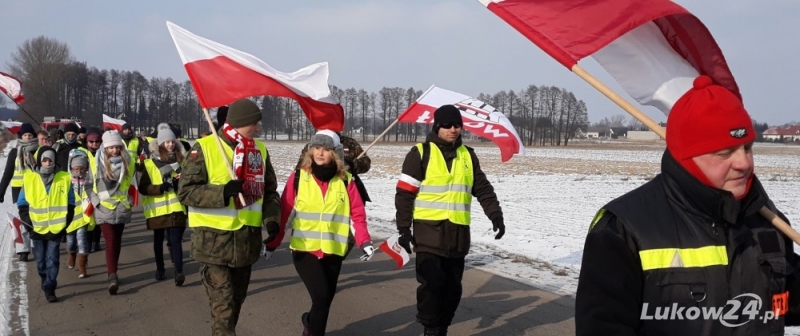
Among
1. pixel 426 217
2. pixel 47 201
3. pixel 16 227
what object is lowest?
pixel 16 227

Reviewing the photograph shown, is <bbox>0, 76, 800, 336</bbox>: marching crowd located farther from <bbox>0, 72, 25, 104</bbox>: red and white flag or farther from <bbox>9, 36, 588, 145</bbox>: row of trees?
<bbox>9, 36, 588, 145</bbox>: row of trees

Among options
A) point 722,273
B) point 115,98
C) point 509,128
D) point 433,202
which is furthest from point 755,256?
point 115,98

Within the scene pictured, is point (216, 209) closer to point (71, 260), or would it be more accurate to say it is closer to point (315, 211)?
point (315, 211)

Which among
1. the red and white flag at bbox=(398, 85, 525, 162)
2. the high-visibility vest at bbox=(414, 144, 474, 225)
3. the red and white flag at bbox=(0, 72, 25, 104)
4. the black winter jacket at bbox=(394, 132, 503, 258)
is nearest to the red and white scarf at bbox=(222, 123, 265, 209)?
the black winter jacket at bbox=(394, 132, 503, 258)

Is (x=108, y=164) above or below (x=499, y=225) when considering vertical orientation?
above

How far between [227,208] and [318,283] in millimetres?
879

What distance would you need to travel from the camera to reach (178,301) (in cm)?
715

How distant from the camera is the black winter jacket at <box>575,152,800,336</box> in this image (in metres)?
2.03

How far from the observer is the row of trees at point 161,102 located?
65225 mm

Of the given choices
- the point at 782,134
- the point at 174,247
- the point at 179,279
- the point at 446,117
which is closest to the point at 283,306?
the point at 179,279

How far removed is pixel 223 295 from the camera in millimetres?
4848

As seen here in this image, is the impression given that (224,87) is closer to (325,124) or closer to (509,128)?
(325,124)

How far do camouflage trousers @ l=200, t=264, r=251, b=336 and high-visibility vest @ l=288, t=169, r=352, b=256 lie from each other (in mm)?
511

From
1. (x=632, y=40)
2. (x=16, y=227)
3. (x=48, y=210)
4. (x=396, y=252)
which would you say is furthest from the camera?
(x=16, y=227)
